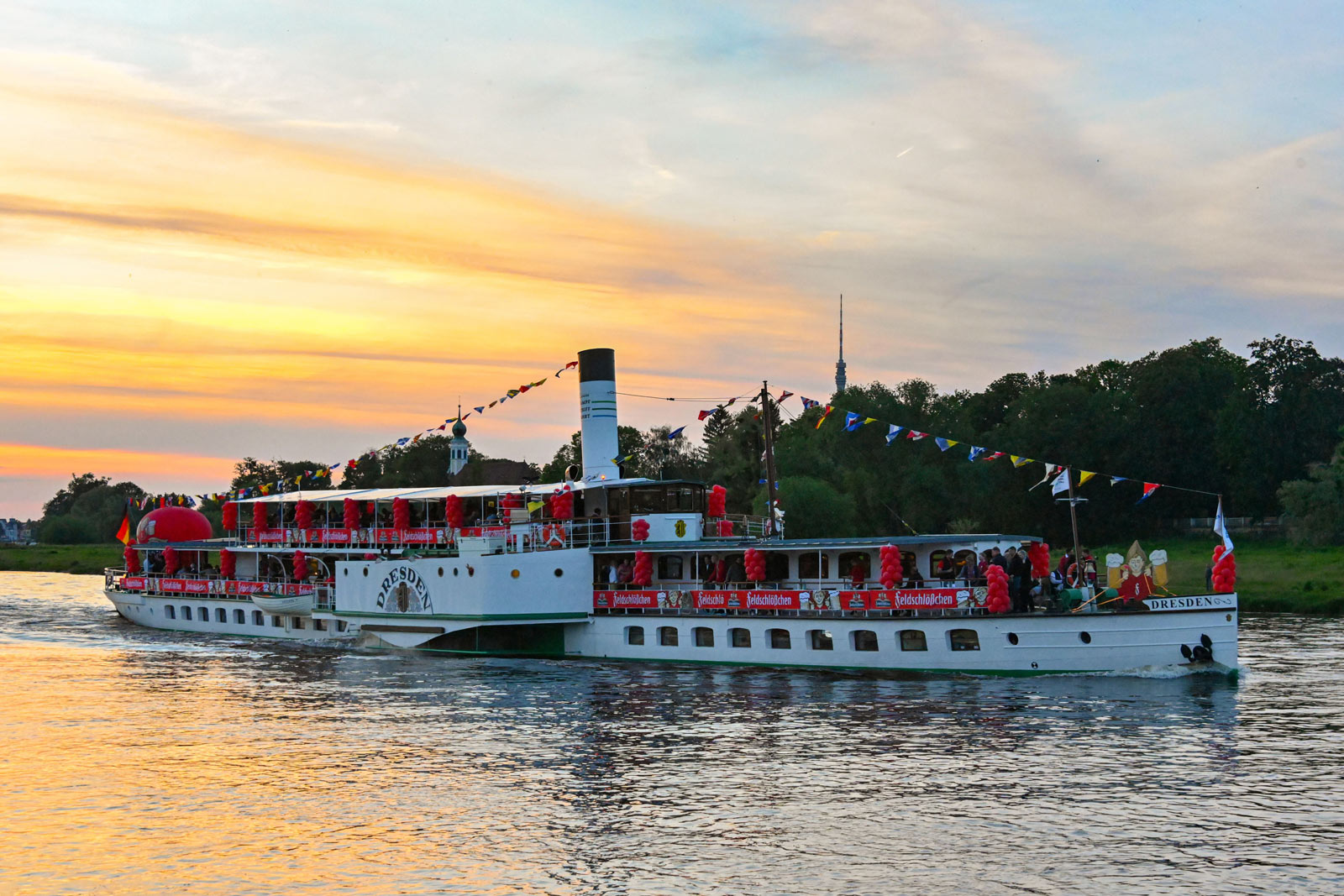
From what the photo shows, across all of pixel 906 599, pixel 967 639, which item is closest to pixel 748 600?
pixel 906 599

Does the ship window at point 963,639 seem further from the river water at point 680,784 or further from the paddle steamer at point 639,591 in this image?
the river water at point 680,784

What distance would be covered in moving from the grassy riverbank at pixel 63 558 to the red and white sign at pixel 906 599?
109m

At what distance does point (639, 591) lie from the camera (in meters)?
47.3

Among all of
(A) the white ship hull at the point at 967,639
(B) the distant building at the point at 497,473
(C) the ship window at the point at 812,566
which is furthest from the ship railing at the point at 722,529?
(B) the distant building at the point at 497,473

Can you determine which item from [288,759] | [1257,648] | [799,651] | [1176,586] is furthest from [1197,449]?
[288,759]

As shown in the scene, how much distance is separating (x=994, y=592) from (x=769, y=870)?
1964 cm

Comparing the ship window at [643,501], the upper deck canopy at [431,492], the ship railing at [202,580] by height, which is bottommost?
the ship railing at [202,580]

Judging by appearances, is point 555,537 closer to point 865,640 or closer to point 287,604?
point 865,640

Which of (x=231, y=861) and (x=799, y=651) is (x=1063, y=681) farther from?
(x=231, y=861)

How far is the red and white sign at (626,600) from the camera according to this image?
46.9m

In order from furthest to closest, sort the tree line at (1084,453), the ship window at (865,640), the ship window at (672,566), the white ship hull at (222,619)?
1. the tree line at (1084,453)
2. the white ship hull at (222,619)
3. the ship window at (672,566)
4. the ship window at (865,640)

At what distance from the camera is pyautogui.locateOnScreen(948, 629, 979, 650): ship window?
4034cm

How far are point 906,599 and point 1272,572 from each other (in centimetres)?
4759

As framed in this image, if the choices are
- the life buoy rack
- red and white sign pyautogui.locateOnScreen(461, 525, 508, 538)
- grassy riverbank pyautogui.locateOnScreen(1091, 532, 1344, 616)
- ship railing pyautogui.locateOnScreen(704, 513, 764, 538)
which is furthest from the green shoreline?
red and white sign pyautogui.locateOnScreen(461, 525, 508, 538)
